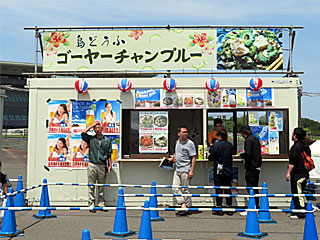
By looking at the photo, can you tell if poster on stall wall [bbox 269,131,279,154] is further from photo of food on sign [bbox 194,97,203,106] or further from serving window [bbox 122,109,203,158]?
serving window [bbox 122,109,203,158]

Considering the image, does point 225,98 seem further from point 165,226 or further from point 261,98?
point 165,226

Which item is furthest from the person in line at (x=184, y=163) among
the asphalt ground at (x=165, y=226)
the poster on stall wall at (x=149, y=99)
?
the poster on stall wall at (x=149, y=99)

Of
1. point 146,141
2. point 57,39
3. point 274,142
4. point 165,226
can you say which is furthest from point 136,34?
point 165,226

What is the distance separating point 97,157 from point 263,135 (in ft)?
13.1

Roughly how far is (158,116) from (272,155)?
291 centimetres

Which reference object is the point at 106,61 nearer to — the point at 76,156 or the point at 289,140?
the point at 76,156

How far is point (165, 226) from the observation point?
6.94 metres

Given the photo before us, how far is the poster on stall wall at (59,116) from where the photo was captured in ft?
29.5

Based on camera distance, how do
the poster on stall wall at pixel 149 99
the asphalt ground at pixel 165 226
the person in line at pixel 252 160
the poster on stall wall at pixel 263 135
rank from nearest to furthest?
the asphalt ground at pixel 165 226 < the person in line at pixel 252 160 < the poster on stall wall at pixel 263 135 < the poster on stall wall at pixel 149 99

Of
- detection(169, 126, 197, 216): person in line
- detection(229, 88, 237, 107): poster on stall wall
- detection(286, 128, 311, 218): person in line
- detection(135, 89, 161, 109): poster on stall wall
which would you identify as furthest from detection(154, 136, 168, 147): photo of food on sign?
detection(286, 128, 311, 218): person in line

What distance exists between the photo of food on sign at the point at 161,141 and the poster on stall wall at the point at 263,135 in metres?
2.12

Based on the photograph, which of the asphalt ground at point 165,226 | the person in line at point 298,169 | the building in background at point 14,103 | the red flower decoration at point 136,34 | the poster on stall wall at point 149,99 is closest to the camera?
the asphalt ground at point 165,226

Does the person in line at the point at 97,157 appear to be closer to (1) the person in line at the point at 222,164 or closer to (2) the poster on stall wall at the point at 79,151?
(2) the poster on stall wall at the point at 79,151

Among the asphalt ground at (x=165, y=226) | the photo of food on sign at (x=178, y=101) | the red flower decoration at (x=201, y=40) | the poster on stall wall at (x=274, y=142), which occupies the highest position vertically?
the red flower decoration at (x=201, y=40)
